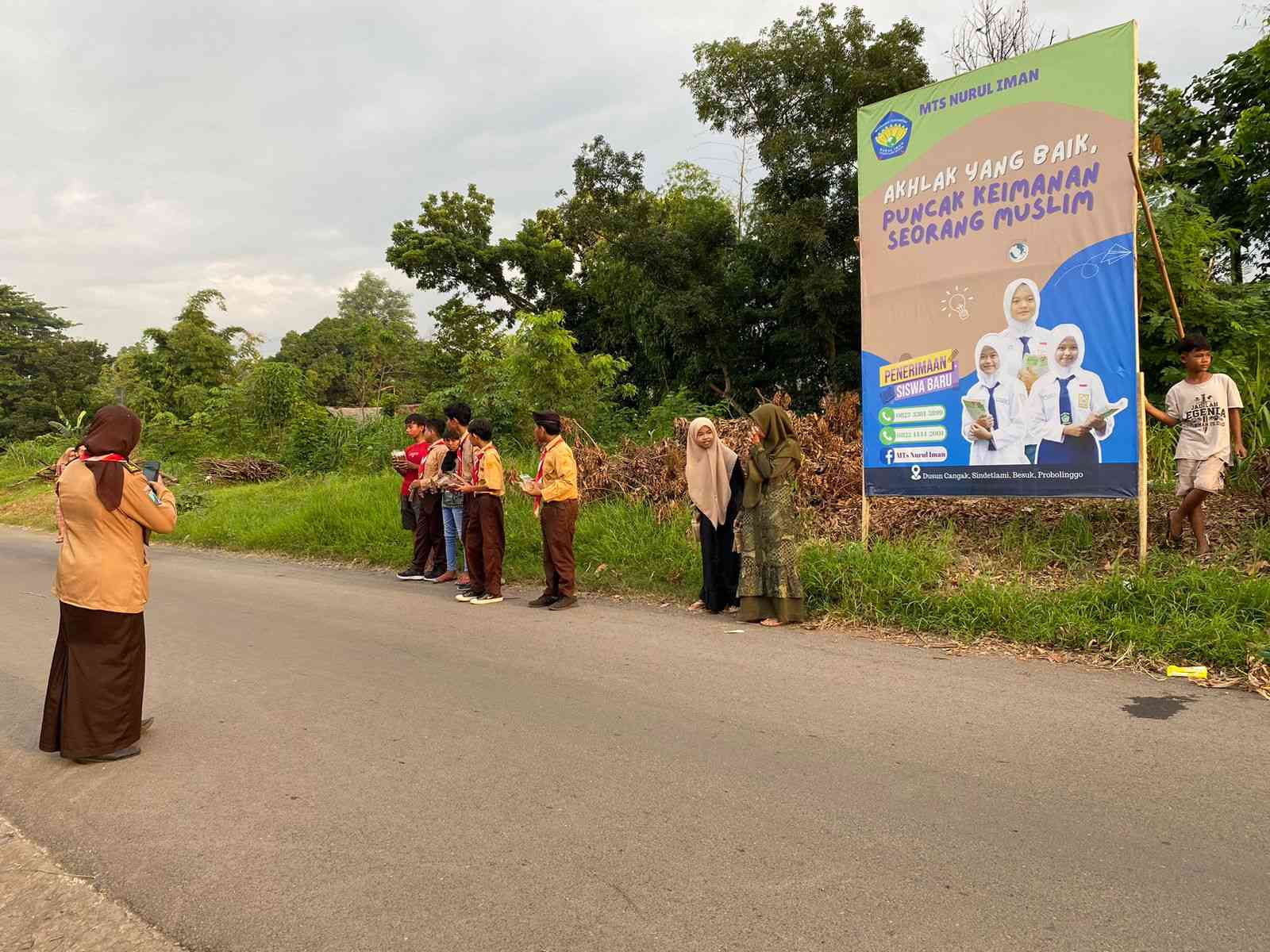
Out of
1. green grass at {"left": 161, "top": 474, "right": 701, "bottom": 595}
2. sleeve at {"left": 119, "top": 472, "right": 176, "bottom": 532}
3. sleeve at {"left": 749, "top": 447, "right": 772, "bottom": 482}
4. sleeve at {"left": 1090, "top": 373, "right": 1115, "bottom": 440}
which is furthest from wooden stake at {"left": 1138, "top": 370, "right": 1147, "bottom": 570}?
sleeve at {"left": 119, "top": 472, "right": 176, "bottom": 532}

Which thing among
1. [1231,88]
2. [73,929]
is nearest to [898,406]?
[73,929]

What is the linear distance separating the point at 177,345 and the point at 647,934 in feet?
113

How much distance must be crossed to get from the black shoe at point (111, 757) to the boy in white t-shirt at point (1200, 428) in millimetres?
7059

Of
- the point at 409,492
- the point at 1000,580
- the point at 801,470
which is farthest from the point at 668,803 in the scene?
the point at 409,492

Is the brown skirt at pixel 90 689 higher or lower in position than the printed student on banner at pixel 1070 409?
lower

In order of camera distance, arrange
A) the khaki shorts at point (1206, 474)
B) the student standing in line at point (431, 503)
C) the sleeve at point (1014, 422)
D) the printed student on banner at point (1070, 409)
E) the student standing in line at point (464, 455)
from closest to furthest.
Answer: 1. the khaki shorts at point (1206, 474)
2. the printed student on banner at point (1070, 409)
3. the sleeve at point (1014, 422)
4. the student standing in line at point (464, 455)
5. the student standing in line at point (431, 503)

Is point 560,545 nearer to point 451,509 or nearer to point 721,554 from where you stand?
point 721,554

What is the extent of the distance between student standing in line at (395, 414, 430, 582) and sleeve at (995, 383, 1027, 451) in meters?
6.14

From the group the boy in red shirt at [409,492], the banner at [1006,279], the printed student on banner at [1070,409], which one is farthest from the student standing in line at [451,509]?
the printed student on banner at [1070,409]

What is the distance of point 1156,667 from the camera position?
511 cm

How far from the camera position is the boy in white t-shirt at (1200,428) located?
6.22 m

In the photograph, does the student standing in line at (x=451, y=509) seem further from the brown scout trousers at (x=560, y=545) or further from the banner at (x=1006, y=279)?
the banner at (x=1006, y=279)

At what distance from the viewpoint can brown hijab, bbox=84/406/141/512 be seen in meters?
4.10

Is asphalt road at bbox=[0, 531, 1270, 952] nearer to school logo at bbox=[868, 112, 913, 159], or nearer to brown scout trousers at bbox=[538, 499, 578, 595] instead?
brown scout trousers at bbox=[538, 499, 578, 595]
